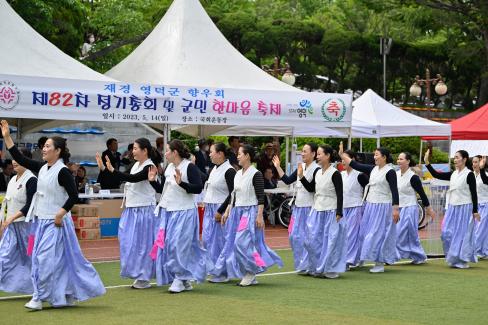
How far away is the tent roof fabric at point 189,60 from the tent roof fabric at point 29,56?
1.75m

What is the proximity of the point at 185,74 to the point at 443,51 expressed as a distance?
87.3 feet

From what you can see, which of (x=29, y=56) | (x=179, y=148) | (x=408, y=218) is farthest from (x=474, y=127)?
(x=179, y=148)

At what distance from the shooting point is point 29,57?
16266 mm

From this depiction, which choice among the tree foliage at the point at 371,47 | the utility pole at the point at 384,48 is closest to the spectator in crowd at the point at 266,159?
the tree foliage at the point at 371,47

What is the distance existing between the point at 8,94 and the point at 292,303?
6.66 m

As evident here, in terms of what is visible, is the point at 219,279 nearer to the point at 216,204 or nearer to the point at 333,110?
the point at 216,204

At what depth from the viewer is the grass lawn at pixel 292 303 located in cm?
916

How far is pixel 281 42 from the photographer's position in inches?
1636

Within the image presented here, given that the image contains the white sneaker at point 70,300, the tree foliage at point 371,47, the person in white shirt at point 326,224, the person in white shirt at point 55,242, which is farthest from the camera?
the tree foliage at point 371,47

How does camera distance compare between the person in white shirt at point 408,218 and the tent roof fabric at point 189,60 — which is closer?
the person in white shirt at point 408,218

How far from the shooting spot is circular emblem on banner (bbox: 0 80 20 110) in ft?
48.6

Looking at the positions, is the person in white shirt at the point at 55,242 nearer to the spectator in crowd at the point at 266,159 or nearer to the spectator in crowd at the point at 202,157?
the spectator in crowd at the point at 202,157

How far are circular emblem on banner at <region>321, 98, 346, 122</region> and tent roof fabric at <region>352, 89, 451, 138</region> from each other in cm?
513

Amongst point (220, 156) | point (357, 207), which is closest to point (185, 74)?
point (357, 207)
